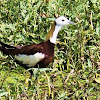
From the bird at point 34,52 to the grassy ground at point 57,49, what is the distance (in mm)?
123

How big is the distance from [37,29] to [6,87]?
50.8 inches

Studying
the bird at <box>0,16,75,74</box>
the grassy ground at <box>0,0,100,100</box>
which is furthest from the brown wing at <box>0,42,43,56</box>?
the grassy ground at <box>0,0,100,100</box>

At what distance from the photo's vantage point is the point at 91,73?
13.5 ft

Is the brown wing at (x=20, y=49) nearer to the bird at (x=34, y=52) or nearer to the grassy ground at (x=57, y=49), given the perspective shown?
the bird at (x=34, y=52)

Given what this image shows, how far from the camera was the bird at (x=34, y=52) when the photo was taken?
386 cm

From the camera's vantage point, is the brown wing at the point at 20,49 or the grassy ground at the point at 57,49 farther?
the brown wing at the point at 20,49

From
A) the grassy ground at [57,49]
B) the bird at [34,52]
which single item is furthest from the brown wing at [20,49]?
the grassy ground at [57,49]

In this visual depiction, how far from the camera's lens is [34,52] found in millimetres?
3861

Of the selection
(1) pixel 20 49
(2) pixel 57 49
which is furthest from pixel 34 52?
(2) pixel 57 49

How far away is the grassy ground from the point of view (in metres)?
3.77

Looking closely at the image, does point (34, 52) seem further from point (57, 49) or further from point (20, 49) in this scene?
point (57, 49)

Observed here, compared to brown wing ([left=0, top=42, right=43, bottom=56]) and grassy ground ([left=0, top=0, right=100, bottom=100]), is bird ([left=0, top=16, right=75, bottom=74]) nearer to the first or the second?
brown wing ([left=0, top=42, right=43, bottom=56])

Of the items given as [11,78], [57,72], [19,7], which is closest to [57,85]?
[57,72]

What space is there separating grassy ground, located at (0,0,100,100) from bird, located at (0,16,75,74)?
0.12 m
